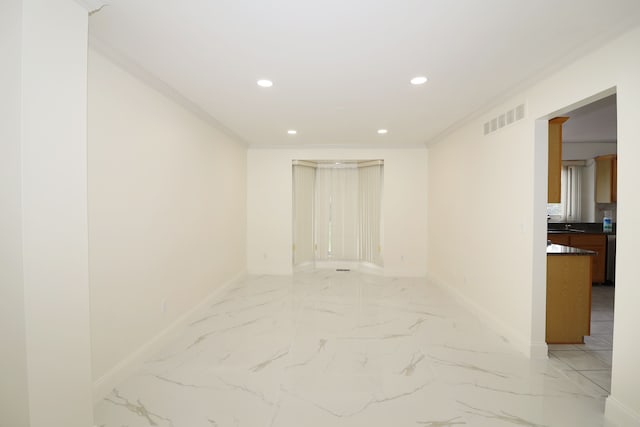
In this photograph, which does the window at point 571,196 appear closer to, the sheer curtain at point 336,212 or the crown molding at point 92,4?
the sheer curtain at point 336,212

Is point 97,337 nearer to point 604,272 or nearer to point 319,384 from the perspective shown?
point 319,384

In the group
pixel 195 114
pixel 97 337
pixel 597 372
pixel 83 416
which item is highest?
pixel 195 114

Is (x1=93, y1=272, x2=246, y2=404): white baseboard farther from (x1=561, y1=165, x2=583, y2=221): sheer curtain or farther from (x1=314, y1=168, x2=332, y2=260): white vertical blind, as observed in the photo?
(x1=561, y1=165, x2=583, y2=221): sheer curtain

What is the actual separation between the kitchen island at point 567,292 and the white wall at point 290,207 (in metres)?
3.13

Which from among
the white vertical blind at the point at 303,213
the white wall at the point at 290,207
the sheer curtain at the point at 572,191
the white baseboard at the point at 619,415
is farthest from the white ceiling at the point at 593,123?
the white vertical blind at the point at 303,213

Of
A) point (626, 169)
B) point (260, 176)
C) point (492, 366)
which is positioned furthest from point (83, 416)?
point (260, 176)

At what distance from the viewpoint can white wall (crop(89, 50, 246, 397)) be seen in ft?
8.03

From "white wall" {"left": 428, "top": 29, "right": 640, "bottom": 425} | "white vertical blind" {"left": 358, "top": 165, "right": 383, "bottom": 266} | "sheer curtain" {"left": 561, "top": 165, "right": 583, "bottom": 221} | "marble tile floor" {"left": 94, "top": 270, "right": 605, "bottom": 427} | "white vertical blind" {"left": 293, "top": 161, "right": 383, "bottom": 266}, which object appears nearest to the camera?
"white wall" {"left": 428, "top": 29, "right": 640, "bottom": 425}

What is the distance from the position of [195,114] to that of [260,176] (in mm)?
2615

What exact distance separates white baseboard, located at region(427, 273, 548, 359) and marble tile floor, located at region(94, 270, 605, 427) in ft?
0.24

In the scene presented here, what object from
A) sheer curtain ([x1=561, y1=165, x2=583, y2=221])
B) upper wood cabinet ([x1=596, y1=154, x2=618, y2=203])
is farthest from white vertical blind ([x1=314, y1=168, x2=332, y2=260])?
upper wood cabinet ([x1=596, y1=154, x2=618, y2=203])

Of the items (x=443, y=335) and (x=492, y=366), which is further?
(x=443, y=335)

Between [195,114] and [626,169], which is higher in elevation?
[195,114]

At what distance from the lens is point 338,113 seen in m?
4.19
